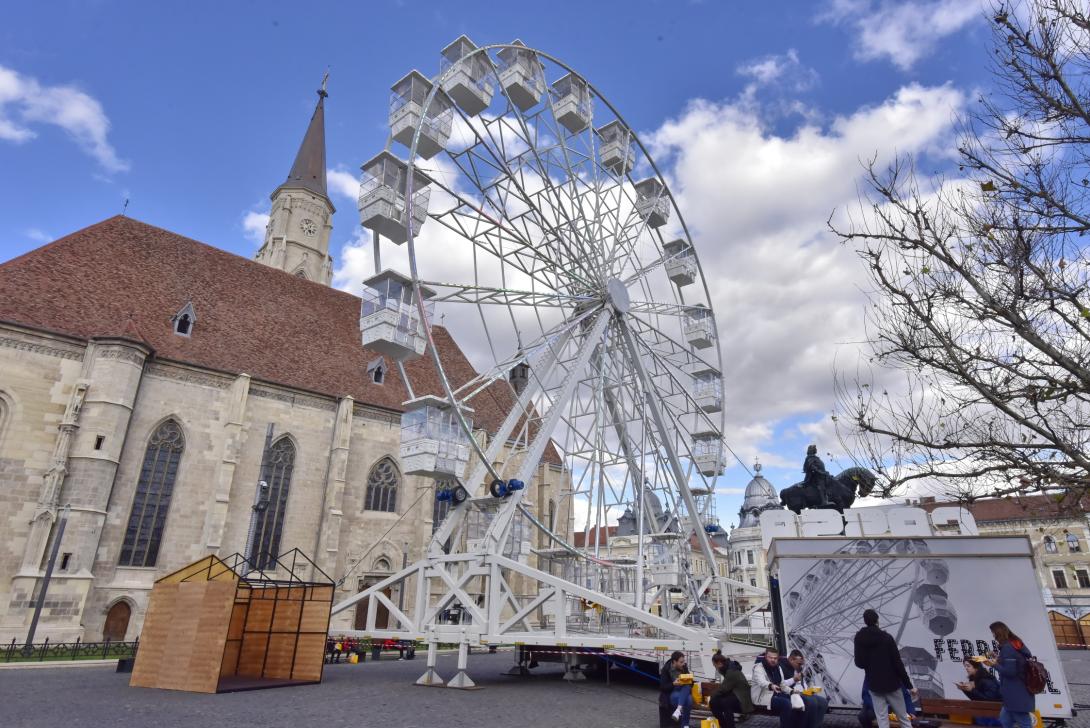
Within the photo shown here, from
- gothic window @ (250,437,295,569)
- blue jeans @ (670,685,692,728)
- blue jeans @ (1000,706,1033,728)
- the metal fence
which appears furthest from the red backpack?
gothic window @ (250,437,295,569)

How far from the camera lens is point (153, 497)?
75.5 feet

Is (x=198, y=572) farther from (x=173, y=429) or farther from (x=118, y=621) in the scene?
(x=173, y=429)

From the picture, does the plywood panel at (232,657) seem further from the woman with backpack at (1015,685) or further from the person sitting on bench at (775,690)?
the woman with backpack at (1015,685)

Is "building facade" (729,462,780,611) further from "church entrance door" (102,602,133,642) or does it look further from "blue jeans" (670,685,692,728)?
"blue jeans" (670,685,692,728)

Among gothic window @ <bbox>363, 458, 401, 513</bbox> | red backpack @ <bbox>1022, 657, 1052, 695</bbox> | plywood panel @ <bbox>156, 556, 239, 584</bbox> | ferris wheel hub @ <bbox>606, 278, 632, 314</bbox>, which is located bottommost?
red backpack @ <bbox>1022, 657, 1052, 695</bbox>

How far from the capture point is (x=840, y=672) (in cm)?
862

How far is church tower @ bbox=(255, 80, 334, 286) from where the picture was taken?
1610 inches

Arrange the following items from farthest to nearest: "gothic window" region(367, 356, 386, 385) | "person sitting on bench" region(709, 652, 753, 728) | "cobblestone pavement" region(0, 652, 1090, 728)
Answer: "gothic window" region(367, 356, 386, 385) → "cobblestone pavement" region(0, 652, 1090, 728) → "person sitting on bench" region(709, 652, 753, 728)

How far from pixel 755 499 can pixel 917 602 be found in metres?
73.6

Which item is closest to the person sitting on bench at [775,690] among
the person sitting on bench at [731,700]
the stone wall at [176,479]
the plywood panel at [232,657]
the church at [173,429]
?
the person sitting on bench at [731,700]

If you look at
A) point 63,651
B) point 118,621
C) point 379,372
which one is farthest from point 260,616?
point 379,372

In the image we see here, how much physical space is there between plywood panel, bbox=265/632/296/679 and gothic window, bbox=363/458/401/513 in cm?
1425

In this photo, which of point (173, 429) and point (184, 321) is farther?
point (184, 321)

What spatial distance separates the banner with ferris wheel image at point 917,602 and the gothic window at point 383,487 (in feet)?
73.2
